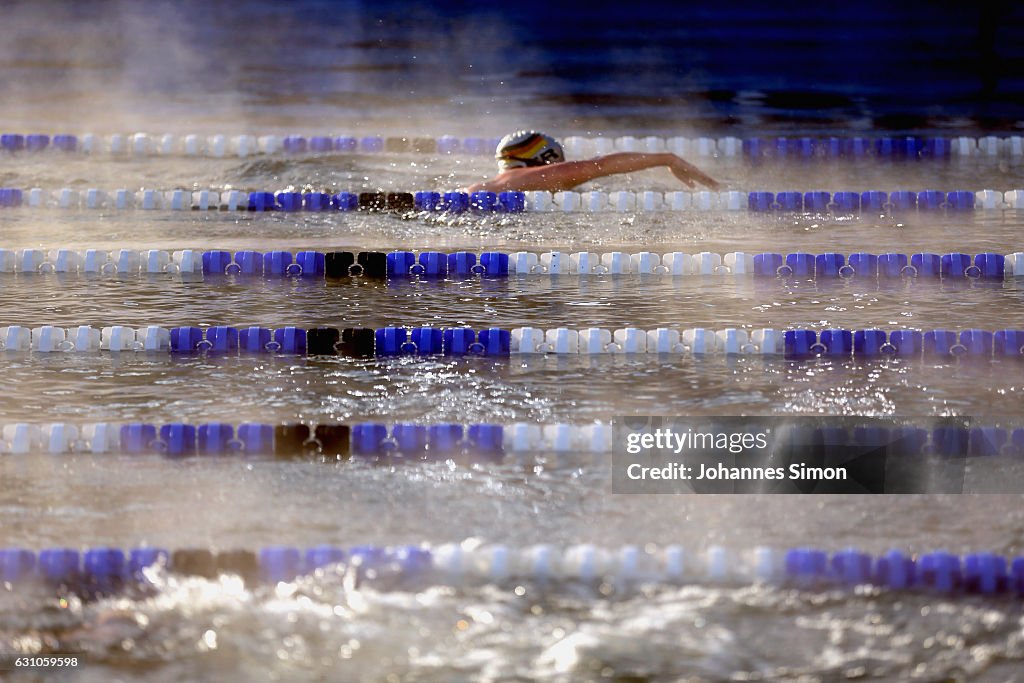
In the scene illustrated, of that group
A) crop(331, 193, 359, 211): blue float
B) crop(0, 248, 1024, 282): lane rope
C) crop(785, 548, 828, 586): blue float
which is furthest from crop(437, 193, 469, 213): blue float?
crop(785, 548, 828, 586): blue float

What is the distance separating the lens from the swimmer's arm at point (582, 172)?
6.73 meters

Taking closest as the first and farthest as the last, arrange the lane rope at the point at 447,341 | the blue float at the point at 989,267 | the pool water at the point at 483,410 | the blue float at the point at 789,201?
the pool water at the point at 483,410 → the lane rope at the point at 447,341 → the blue float at the point at 989,267 → the blue float at the point at 789,201

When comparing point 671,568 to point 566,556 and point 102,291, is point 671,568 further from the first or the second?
point 102,291

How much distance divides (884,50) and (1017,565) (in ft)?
29.2

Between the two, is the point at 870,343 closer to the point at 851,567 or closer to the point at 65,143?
the point at 851,567

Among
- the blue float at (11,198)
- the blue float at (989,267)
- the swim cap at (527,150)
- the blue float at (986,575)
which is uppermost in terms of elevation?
the swim cap at (527,150)

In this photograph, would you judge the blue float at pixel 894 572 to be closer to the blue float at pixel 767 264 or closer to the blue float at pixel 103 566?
the blue float at pixel 103 566

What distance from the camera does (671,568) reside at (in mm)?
3150

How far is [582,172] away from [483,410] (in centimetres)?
301

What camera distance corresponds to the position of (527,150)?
7258mm

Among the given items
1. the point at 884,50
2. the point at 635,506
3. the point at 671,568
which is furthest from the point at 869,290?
the point at 884,50

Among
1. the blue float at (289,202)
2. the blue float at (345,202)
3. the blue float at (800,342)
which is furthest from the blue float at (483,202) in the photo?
the blue float at (800,342)

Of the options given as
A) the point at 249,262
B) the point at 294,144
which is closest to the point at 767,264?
the point at 249,262

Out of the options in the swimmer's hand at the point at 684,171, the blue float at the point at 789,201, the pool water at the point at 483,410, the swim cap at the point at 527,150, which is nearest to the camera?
the pool water at the point at 483,410
